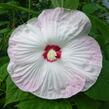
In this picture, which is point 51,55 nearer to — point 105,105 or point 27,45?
point 27,45

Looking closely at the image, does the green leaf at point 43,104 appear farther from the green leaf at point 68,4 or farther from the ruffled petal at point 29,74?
the green leaf at point 68,4

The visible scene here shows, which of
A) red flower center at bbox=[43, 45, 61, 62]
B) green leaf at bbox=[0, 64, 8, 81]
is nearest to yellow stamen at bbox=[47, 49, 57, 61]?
red flower center at bbox=[43, 45, 61, 62]

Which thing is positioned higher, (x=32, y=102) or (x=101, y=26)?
(x=101, y=26)

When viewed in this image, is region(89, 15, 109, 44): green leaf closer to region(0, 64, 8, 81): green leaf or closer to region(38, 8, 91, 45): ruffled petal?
region(38, 8, 91, 45): ruffled petal

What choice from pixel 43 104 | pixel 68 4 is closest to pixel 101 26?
pixel 68 4

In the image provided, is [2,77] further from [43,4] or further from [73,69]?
[43,4]

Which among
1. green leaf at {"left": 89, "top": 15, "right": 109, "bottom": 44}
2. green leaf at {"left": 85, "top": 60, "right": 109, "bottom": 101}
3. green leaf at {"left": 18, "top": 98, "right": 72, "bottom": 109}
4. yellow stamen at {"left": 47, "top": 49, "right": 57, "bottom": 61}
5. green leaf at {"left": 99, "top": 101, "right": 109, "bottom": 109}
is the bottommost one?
green leaf at {"left": 99, "top": 101, "right": 109, "bottom": 109}

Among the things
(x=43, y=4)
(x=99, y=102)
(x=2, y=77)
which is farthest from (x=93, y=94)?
(x=43, y=4)
